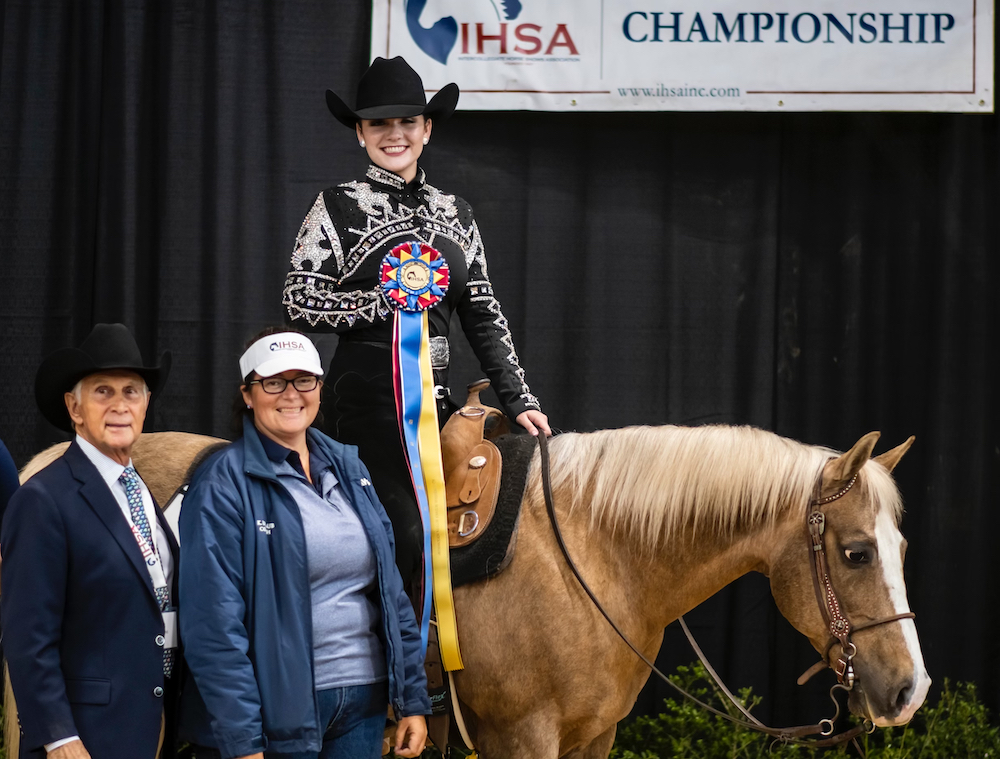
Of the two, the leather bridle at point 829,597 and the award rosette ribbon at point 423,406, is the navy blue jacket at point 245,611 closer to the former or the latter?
the award rosette ribbon at point 423,406

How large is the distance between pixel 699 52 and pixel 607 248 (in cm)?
76

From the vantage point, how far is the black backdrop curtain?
11.6 ft

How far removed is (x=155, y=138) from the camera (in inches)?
140

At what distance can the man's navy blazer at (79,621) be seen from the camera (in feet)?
4.97

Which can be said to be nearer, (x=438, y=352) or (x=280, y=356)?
(x=280, y=356)

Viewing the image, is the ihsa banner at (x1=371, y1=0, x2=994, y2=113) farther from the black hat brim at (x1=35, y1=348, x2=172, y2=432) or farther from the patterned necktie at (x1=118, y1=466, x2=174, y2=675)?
the patterned necktie at (x1=118, y1=466, x2=174, y2=675)

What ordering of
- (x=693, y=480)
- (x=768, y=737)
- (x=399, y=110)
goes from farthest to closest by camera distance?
(x=768, y=737) → (x=399, y=110) → (x=693, y=480)

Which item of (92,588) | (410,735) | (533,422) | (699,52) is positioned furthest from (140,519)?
(699,52)

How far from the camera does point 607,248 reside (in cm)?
363

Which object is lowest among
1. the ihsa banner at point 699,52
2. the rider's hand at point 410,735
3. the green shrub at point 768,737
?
the green shrub at point 768,737

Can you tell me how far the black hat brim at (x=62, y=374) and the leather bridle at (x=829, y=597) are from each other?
4.59 ft

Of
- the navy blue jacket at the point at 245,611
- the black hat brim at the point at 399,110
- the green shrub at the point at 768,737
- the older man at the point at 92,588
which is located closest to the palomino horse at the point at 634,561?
the navy blue jacket at the point at 245,611

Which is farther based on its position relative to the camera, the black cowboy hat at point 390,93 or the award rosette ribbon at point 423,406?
the black cowboy hat at point 390,93

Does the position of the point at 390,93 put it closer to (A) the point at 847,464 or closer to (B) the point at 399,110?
(B) the point at 399,110
